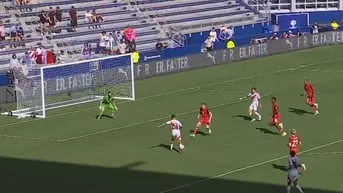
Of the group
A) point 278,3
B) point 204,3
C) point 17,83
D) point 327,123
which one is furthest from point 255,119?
point 278,3

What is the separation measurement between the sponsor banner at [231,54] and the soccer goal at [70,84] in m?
4.74

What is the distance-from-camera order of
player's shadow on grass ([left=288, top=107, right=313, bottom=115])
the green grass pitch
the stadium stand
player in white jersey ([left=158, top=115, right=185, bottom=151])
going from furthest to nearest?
the stadium stand < player's shadow on grass ([left=288, top=107, right=313, bottom=115]) < player in white jersey ([left=158, top=115, right=185, bottom=151]) < the green grass pitch

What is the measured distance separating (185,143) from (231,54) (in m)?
23.7

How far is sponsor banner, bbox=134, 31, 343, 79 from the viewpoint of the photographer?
5069 cm

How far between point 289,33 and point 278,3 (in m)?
11.7

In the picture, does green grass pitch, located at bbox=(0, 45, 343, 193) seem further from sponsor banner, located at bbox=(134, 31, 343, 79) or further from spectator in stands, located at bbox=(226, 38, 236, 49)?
spectator in stands, located at bbox=(226, 38, 236, 49)

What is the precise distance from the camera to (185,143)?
32.5 m

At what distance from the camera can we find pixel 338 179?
2656 centimetres

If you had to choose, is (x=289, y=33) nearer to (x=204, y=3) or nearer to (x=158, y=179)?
(x=204, y=3)

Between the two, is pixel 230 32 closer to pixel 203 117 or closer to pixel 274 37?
pixel 274 37

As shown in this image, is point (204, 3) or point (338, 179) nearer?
point (338, 179)

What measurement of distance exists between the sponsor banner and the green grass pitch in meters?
2.70

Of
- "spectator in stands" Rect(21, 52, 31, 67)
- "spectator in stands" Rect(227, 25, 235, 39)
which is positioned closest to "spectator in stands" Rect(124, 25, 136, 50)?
"spectator in stands" Rect(21, 52, 31, 67)

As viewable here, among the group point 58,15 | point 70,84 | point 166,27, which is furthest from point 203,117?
point 166,27
